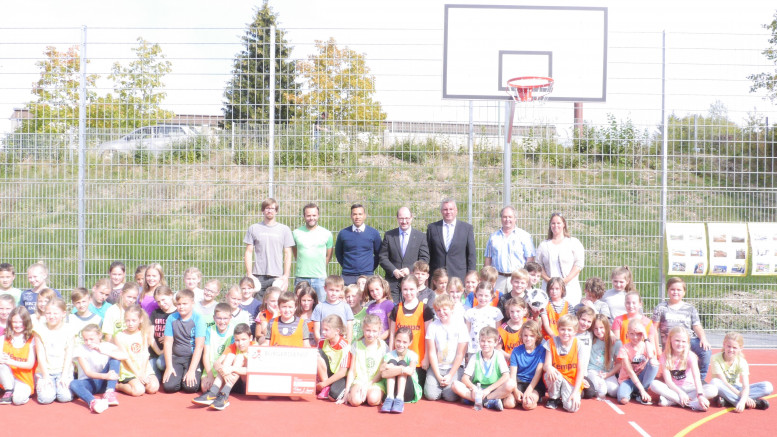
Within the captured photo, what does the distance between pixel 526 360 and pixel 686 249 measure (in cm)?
344

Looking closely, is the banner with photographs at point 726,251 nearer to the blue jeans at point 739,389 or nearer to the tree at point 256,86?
the blue jeans at point 739,389

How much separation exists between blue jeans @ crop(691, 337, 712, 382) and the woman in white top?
1195 mm

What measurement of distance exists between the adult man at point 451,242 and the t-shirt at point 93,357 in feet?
11.0

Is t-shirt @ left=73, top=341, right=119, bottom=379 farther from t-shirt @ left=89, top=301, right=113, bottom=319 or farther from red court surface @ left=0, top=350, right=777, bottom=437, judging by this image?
t-shirt @ left=89, top=301, right=113, bottom=319

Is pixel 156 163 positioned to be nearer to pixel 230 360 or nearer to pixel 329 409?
pixel 230 360

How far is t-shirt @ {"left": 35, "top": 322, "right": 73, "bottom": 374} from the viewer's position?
6062 mm

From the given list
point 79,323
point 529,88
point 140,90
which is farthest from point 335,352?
point 140,90

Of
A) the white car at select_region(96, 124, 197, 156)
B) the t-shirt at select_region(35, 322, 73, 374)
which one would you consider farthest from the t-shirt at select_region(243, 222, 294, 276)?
the t-shirt at select_region(35, 322, 73, 374)

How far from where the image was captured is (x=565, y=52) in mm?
7852

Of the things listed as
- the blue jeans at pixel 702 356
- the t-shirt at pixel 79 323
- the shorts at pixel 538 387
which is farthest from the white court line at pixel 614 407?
the t-shirt at pixel 79 323

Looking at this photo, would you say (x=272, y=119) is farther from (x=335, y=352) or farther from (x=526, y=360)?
(x=526, y=360)

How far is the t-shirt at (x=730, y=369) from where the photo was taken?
6.06 meters

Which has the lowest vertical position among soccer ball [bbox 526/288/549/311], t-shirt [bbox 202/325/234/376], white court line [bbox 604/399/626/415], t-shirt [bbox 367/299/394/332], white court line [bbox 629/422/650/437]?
white court line [bbox 604/399/626/415]

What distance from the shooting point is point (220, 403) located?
5723 mm
